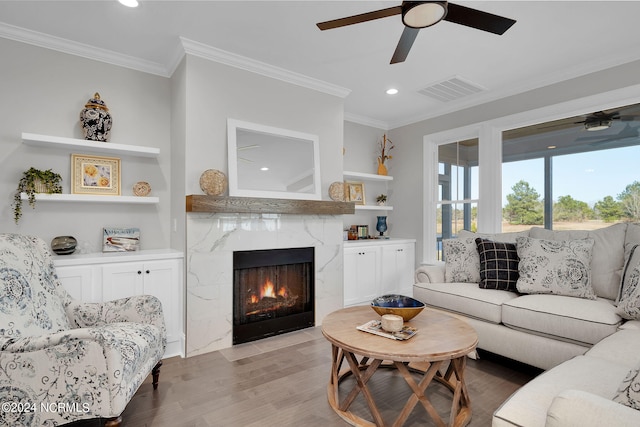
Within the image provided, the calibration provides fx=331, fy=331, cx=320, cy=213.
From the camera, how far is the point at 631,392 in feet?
3.10

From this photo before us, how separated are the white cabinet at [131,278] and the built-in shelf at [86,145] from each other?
0.91 m

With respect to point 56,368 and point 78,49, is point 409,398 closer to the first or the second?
point 56,368

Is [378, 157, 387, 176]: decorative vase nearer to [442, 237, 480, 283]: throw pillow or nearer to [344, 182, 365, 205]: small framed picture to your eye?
[344, 182, 365, 205]: small framed picture

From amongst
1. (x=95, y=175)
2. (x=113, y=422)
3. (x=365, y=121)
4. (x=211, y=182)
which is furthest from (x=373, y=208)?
(x=113, y=422)

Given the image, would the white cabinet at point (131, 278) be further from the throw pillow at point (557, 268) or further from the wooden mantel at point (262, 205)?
the throw pillow at point (557, 268)

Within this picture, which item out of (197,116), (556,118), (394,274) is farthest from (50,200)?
(556,118)

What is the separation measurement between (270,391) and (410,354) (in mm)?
1112

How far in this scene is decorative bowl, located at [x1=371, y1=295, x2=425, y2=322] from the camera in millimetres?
2002

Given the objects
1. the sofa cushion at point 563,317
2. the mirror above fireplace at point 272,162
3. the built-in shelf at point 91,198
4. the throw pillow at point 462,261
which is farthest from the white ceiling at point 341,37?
the sofa cushion at point 563,317

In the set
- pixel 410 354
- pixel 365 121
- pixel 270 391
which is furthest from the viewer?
pixel 365 121

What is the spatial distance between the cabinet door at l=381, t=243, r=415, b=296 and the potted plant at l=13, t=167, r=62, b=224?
3541 millimetres

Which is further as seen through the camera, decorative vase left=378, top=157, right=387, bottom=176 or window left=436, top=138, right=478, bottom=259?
decorative vase left=378, top=157, right=387, bottom=176

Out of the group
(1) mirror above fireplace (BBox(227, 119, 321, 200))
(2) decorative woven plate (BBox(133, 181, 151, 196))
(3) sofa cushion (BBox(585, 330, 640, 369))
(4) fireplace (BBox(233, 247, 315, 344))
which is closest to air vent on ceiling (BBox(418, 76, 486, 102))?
(1) mirror above fireplace (BBox(227, 119, 321, 200))

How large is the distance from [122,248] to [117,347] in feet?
5.42
